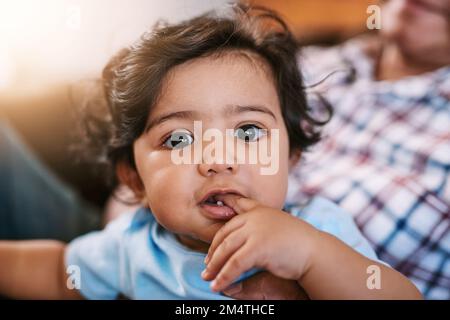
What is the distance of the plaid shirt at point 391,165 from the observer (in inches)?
29.5

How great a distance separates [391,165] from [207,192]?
471 mm

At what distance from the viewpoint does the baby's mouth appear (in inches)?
21.7

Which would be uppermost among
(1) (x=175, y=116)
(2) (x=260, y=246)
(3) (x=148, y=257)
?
(1) (x=175, y=116)

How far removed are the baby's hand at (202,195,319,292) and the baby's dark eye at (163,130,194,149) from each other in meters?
0.13

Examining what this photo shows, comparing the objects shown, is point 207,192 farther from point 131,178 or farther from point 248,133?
point 131,178

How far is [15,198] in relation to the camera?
0.97 metres

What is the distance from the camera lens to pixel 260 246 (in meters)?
0.50

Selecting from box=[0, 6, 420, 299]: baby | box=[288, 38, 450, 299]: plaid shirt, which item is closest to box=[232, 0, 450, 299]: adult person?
box=[288, 38, 450, 299]: plaid shirt

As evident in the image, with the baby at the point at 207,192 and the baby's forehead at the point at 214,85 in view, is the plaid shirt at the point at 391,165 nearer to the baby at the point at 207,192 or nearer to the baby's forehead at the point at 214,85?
the baby at the point at 207,192

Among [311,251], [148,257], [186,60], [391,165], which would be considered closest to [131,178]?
[148,257]

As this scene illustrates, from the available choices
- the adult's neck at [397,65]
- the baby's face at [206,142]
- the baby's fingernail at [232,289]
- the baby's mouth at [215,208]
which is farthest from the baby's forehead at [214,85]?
the adult's neck at [397,65]

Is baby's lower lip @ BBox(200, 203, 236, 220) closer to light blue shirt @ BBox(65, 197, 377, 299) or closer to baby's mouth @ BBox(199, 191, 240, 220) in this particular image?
baby's mouth @ BBox(199, 191, 240, 220)

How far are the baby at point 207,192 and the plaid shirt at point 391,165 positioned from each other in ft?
0.39

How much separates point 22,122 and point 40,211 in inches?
12.2
